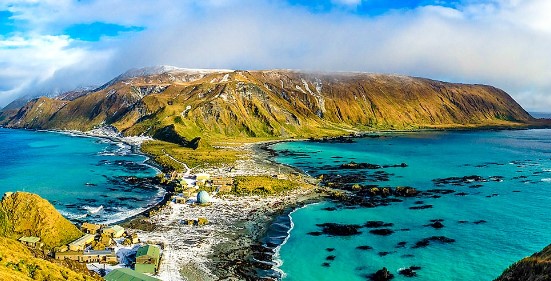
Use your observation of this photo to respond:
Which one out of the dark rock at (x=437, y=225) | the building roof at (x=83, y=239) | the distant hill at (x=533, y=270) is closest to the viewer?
the distant hill at (x=533, y=270)

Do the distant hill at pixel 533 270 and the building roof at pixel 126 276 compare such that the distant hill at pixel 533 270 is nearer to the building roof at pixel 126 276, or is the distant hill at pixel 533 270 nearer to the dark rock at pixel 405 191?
the building roof at pixel 126 276

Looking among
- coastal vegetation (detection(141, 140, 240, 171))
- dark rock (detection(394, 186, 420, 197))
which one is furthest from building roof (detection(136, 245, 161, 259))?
coastal vegetation (detection(141, 140, 240, 171))

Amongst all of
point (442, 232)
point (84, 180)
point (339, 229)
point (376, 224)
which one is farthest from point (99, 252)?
point (84, 180)

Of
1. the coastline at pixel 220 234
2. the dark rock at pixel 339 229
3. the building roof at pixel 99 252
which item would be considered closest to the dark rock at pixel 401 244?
the dark rock at pixel 339 229

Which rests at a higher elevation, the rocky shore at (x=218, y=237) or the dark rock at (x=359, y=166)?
the dark rock at (x=359, y=166)

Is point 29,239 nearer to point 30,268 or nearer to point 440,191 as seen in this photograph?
point 30,268

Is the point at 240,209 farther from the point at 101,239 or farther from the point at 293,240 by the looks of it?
the point at 101,239
